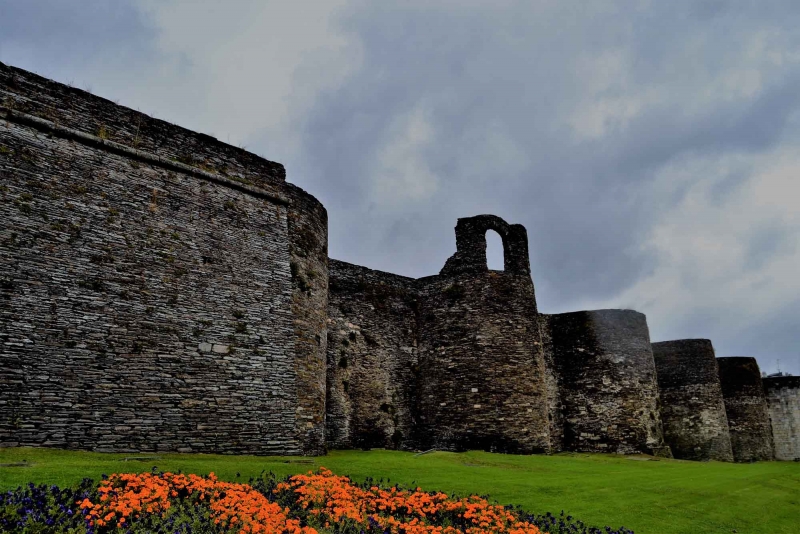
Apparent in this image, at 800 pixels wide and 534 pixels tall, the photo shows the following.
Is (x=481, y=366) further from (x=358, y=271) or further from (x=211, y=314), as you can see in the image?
(x=211, y=314)

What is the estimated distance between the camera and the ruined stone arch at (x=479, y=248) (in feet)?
81.9

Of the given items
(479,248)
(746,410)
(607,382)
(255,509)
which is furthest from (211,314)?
(746,410)

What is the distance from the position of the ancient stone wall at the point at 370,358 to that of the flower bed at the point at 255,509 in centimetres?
1032

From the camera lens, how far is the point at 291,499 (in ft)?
30.1

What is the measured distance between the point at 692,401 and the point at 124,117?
31.5 metres

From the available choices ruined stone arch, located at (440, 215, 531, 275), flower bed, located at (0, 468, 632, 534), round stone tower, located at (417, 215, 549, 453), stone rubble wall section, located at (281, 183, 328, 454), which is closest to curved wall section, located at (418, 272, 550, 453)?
round stone tower, located at (417, 215, 549, 453)

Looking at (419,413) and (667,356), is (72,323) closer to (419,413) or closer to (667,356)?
(419,413)

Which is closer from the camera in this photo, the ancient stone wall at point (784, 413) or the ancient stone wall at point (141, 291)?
the ancient stone wall at point (141, 291)

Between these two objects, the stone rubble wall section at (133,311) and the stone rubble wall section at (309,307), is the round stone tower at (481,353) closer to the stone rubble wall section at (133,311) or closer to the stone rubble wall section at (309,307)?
the stone rubble wall section at (309,307)

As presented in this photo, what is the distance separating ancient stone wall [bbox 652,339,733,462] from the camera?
102 ft

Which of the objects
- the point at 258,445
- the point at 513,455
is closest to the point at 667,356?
the point at 513,455

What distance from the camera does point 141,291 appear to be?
13.6 metres

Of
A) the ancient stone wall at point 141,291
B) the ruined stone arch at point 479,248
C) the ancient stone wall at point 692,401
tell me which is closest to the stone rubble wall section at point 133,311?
the ancient stone wall at point 141,291

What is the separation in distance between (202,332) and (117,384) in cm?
234
